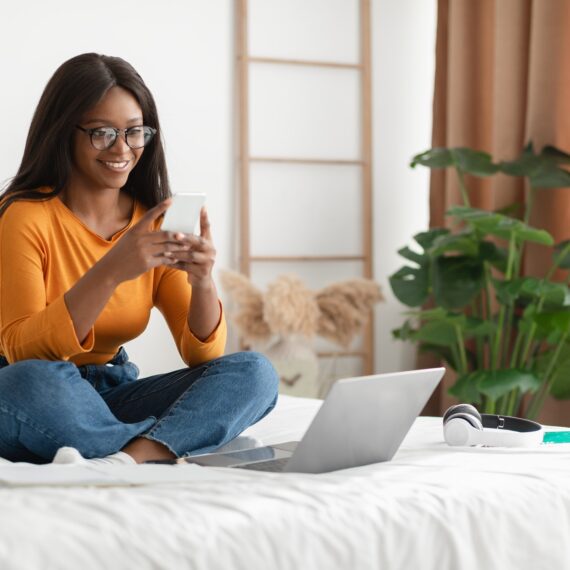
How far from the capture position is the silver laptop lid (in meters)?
1.33

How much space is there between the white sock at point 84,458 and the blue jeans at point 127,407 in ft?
0.13

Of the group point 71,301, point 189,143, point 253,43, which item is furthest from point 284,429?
point 253,43

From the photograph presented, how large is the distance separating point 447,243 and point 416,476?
6.30 feet

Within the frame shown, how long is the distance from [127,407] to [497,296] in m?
1.76

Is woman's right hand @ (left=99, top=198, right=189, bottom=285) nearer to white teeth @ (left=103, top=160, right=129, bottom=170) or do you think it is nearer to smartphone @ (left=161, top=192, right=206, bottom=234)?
smartphone @ (left=161, top=192, right=206, bottom=234)

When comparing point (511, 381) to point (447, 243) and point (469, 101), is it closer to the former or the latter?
point (447, 243)

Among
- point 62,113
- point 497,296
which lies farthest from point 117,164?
Answer: point 497,296

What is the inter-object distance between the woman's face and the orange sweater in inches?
4.0

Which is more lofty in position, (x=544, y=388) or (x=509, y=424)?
(x=509, y=424)

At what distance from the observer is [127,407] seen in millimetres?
1844

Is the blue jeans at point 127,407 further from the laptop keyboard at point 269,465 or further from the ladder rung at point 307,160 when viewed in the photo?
the ladder rung at point 307,160

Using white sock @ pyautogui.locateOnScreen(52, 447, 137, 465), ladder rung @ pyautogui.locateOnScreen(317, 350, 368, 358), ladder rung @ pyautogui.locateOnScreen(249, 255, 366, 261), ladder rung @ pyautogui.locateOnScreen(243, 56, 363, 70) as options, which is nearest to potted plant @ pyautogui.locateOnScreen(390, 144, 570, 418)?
ladder rung @ pyautogui.locateOnScreen(317, 350, 368, 358)

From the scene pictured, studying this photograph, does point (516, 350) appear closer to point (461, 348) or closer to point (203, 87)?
point (461, 348)

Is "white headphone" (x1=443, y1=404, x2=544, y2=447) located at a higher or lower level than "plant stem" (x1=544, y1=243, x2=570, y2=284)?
lower
